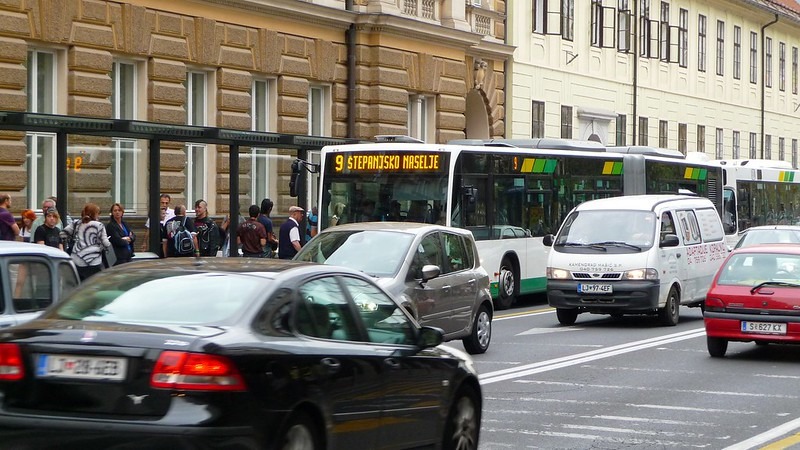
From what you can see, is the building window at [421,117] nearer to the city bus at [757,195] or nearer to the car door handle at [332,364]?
the city bus at [757,195]

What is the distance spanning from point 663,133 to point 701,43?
18.3 feet

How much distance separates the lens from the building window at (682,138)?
55438 millimetres

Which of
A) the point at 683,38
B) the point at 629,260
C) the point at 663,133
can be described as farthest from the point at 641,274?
the point at 683,38

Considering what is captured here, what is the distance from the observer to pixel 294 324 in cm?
768

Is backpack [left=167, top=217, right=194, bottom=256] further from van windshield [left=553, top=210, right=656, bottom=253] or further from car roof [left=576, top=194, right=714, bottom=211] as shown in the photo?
car roof [left=576, top=194, right=714, bottom=211]

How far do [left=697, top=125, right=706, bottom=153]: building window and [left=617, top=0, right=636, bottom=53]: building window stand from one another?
8.87m

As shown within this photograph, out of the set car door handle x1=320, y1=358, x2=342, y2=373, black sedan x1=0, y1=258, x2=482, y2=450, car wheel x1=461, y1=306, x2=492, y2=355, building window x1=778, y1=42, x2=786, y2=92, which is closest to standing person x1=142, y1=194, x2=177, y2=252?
car wheel x1=461, y1=306, x2=492, y2=355

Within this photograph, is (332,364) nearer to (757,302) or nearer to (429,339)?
(429,339)

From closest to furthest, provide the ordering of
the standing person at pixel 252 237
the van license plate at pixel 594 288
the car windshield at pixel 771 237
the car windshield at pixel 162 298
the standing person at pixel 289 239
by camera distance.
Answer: the car windshield at pixel 162 298 → the van license plate at pixel 594 288 → the standing person at pixel 252 237 → the standing person at pixel 289 239 → the car windshield at pixel 771 237

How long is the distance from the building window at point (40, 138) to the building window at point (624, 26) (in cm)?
2744

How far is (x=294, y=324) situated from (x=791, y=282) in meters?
10.2

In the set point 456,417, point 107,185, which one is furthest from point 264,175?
point 456,417

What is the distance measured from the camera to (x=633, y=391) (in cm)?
1393

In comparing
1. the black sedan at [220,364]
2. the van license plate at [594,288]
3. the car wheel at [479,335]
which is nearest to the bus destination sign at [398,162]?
the van license plate at [594,288]
